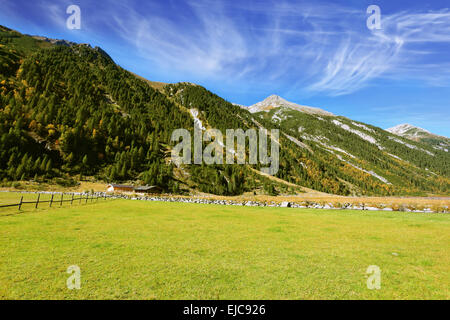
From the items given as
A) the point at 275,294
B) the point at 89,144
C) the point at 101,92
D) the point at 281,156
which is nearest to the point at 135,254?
the point at 275,294

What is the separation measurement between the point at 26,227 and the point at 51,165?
238ft

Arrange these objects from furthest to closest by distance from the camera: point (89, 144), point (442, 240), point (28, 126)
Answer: point (89, 144), point (28, 126), point (442, 240)

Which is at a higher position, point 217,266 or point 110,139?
point 110,139

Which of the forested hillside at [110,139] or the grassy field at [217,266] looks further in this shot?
the forested hillside at [110,139]

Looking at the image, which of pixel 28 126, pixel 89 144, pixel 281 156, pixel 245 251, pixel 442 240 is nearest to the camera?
pixel 245 251

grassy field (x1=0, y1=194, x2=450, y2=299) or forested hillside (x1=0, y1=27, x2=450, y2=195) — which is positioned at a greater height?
forested hillside (x1=0, y1=27, x2=450, y2=195)

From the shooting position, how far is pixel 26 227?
1286cm

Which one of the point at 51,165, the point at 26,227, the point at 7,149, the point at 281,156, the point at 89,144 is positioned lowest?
the point at 26,227

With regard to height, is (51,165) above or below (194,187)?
above

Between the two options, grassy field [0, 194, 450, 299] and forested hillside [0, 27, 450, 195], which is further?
forested hillside [0, 27, 450, 195]

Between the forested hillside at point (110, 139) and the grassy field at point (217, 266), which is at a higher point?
the forested hillside at point (110, 139)

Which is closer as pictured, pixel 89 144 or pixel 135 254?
pixel 135 254

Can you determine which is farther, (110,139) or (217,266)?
(110,139)
